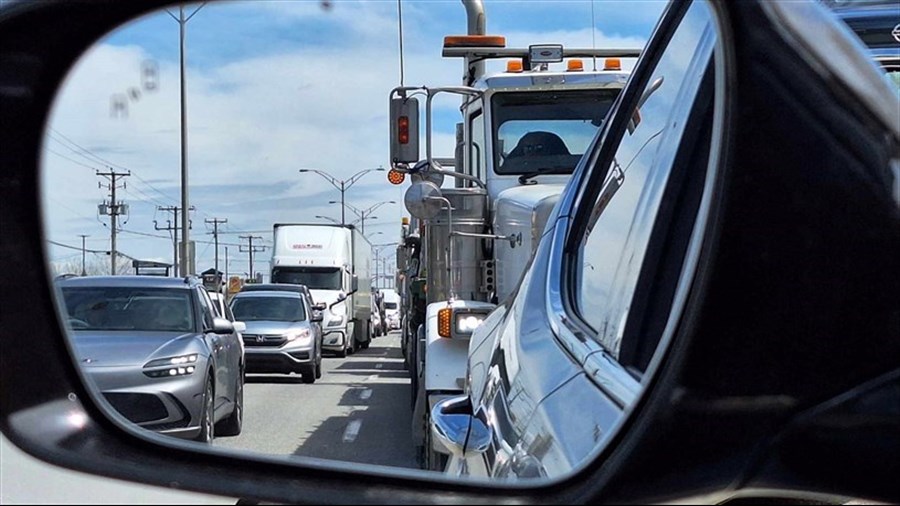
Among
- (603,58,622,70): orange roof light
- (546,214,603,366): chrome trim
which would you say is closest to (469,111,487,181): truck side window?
(603,58,622,70): orange roof light

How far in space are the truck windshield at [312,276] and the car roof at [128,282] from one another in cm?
1993

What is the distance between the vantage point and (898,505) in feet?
4.23

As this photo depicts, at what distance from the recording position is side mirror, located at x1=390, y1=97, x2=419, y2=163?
7.82 metres

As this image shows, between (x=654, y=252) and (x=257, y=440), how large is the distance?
752 cm

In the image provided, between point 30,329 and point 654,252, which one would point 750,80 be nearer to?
point 654,252

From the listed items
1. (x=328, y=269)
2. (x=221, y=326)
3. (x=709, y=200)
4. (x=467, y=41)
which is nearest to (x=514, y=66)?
(x=467, y=41)

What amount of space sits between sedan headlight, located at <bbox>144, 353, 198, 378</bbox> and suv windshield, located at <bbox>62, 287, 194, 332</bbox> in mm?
239

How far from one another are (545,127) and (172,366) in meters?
3.54

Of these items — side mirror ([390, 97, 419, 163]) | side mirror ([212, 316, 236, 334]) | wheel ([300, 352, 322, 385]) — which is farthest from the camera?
wheel ([300, 352, 322, 385])

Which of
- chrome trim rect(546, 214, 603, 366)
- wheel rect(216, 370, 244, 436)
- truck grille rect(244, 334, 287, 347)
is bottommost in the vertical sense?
truck grille rect(244, 334, 287, 347)


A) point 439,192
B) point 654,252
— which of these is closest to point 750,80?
point 654,252

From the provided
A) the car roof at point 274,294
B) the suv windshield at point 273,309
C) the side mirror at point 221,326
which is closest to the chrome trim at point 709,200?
the side mirror at point 221,326

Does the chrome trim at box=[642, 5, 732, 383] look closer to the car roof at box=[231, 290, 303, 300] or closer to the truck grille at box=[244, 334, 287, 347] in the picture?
the car roof at box=[231, 290, 303, 300]

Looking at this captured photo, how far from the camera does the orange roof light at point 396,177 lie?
8553 millimetres
